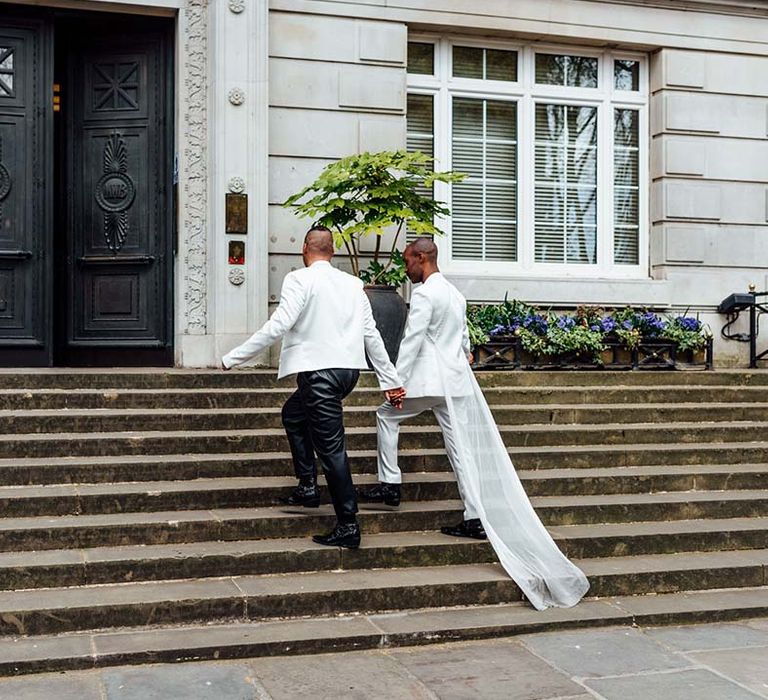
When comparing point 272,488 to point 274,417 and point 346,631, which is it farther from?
point 346,631

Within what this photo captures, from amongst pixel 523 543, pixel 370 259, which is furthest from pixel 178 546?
pixel 370 259

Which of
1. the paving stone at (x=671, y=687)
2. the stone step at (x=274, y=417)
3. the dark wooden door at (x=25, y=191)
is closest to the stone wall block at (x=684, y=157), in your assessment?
the stone step at (x=274, y=417)

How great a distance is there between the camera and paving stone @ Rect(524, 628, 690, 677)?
5.58 m

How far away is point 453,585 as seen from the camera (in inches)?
258

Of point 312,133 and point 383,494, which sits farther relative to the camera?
point 312,133

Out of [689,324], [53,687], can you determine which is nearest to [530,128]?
[689,324]

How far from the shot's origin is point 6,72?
1061 cm

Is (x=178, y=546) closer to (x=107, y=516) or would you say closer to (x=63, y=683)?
(x=107, y=516)

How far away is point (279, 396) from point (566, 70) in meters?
5.71

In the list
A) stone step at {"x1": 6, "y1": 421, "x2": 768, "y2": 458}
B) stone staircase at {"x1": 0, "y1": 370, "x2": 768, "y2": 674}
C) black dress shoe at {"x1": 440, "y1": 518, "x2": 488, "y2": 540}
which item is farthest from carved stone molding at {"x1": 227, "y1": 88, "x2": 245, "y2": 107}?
black dress shoe at {"x1": 440, "y1": 518, "x2": 488, "y2": 540}

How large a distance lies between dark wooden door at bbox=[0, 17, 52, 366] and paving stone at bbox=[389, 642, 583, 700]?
6.27 metres

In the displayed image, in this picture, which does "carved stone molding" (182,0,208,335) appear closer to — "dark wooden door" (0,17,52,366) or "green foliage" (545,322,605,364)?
"dark wooden door" (0,17,52,366)

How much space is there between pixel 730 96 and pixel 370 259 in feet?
15.6

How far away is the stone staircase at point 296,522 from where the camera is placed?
5980mm
